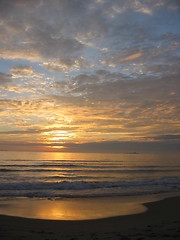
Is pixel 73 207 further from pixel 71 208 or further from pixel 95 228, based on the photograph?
pixel 95 228

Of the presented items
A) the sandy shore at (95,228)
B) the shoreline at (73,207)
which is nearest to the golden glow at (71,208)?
the shoreline at (73,207)

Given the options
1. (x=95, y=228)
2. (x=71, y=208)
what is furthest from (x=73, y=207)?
(x=95, y=228)

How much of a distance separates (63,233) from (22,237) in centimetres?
152

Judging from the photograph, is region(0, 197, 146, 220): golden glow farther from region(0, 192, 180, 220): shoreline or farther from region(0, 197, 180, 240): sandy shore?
region(0, 197, 180, 240): sandy shore

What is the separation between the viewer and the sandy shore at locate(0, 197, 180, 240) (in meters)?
8.33

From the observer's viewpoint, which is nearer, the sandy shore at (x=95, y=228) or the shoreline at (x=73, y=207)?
the sandy shore at (x=95, y=228)

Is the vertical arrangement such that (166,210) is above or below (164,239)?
below

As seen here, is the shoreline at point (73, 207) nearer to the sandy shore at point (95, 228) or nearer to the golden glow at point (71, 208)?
the golden glow at point (71, 208)

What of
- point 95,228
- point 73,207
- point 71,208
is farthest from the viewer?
point 73,207

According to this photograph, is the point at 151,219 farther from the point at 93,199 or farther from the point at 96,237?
the point at 93,199

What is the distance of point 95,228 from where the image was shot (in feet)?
32.3

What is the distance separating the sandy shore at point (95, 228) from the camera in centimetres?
833

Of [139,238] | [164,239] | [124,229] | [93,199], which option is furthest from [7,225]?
[93,199]

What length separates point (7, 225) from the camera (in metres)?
9.92
